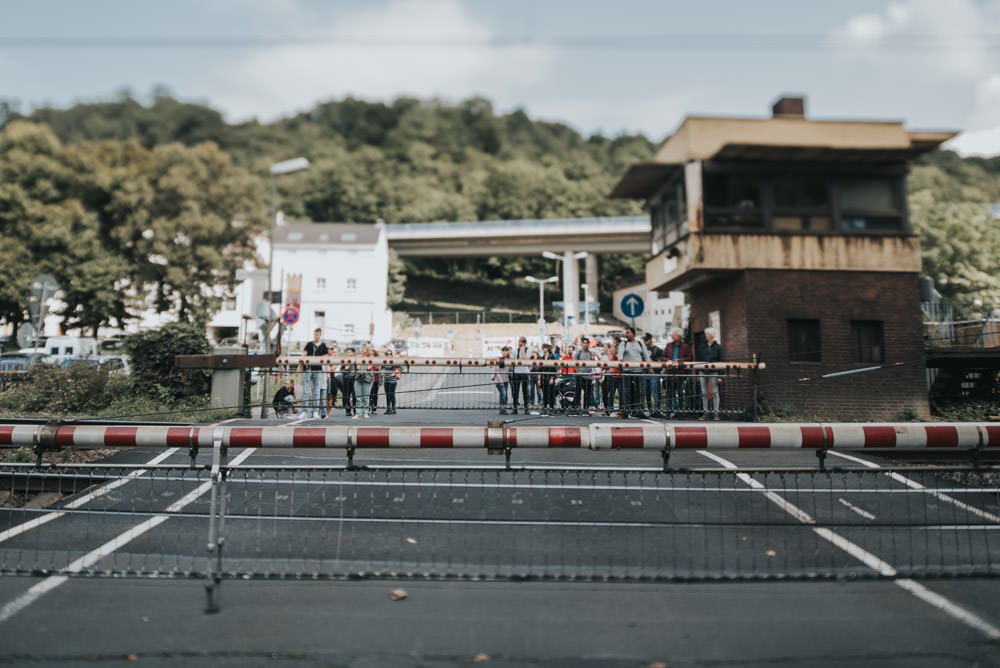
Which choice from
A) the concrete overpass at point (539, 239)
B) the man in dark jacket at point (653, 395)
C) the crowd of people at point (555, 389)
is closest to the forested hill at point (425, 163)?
the concrete overpass at point (539, 239)

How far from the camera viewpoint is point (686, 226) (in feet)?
57.5

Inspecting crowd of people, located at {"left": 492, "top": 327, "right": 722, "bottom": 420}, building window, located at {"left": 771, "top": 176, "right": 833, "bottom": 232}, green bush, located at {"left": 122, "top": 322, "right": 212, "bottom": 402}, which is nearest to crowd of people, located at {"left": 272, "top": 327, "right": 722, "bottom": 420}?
crowd of people, located at {"left": 492, "top": 327, "right": 722, "bottom": 420}

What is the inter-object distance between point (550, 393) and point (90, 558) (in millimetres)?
9641

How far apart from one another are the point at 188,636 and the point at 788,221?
54.3 feet

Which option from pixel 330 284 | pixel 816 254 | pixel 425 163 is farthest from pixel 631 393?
pixel 425 163

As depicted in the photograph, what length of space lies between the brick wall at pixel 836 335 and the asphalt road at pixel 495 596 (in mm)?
10157

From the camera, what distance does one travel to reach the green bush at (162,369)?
1509 centimetres

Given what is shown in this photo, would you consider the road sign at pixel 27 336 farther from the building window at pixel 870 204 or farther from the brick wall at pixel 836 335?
the building window at pixel 870 204

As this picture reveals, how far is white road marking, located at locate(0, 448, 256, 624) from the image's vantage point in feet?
14.4

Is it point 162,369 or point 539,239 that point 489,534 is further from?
point 539,239

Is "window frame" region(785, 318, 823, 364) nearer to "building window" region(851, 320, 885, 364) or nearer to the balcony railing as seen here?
"building window" region(851, 320, 885, 364)

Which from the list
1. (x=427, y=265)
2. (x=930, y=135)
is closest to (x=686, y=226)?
(x=930, y=135)

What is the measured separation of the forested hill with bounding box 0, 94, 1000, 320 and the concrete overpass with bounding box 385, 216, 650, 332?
9.91 m

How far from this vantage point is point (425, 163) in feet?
319
